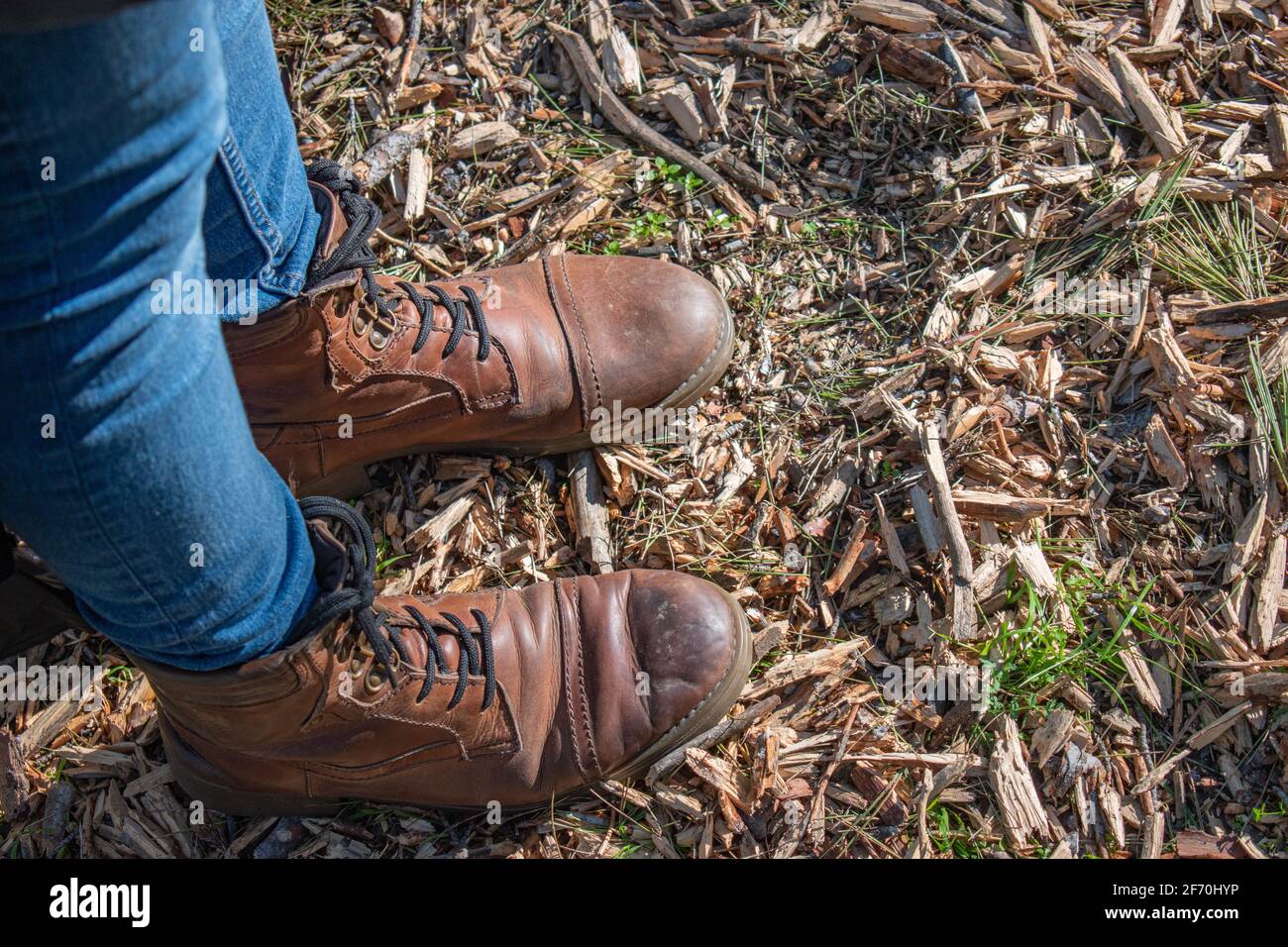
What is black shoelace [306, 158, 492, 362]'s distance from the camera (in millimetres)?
2092

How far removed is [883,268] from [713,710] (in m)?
1.36

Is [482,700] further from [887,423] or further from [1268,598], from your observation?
[1268,598]

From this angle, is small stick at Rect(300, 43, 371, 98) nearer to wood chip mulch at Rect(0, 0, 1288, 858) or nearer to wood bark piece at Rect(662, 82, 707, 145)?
wood chip mulch at Rect(0, 0, 1288, 858)

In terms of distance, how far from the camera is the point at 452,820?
2.20m

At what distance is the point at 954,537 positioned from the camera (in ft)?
7.57

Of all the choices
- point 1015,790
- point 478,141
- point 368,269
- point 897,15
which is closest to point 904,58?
point 897,15

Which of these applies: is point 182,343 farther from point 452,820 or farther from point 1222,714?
point 1222,714

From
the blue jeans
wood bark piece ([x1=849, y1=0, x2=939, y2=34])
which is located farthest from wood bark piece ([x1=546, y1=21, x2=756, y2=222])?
the blue jeans

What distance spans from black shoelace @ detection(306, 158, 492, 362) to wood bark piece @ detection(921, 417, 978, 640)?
45.4 inches

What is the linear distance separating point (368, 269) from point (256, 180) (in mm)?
405

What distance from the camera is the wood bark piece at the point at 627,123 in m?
2.81

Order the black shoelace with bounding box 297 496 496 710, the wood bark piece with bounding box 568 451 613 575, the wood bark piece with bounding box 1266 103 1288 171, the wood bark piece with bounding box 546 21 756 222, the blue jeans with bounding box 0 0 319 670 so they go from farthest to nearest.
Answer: the wood bark piece with bounding box 546 21 756 222 → the wood bark piece with bounding box 1266 103 1288 171 → the wood bark piece with bounding box 568 451 613 575 → the black shoelace with bounding box 297 496 496 710 → the blue jeans with bounding box 0 0 319 670

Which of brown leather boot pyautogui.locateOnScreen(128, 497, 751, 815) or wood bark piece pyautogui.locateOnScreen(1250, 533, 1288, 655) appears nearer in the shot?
brown leather boot pyautogui.locateOnScreen(128, 497, 751, 815)

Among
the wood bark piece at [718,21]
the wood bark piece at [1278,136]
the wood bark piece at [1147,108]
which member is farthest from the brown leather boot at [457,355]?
the wood bark piece at [1278,136]
